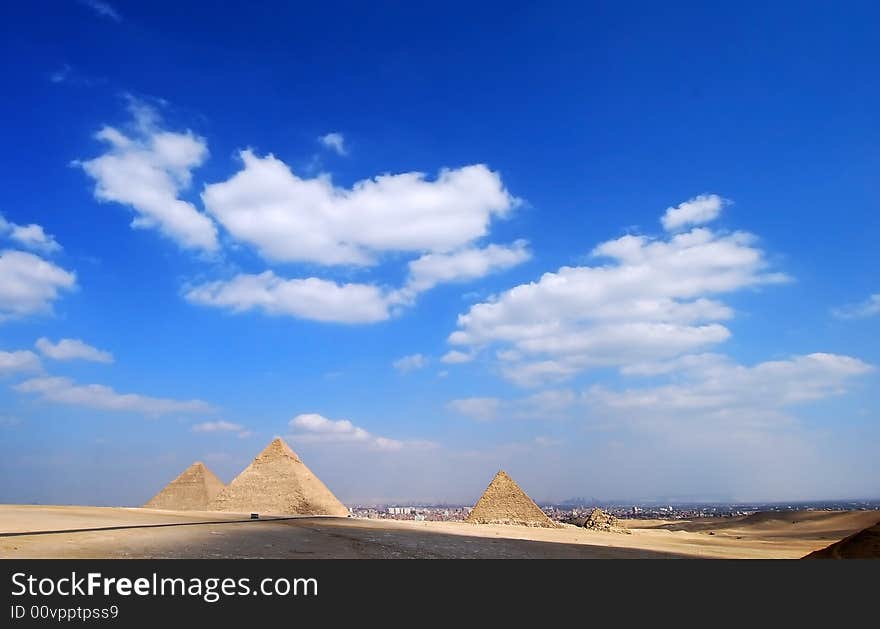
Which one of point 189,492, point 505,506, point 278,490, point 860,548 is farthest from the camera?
point 189,492

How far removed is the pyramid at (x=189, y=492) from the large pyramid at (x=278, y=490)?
6.52m

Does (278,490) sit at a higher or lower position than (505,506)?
higher

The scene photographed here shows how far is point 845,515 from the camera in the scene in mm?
90750

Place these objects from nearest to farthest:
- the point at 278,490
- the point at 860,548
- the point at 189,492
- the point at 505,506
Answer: the point at 860,548 < the point at 505,506 < the point at 278,490 < the point at 189,492

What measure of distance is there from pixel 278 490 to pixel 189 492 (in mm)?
15635

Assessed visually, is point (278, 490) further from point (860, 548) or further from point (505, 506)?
point (860, 548)

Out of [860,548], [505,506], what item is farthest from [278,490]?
A: [860,548]

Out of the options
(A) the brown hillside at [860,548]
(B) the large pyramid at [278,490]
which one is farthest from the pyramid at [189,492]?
(A) the brown hillside at [860,548]

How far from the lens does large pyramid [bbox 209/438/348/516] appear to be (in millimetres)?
66562

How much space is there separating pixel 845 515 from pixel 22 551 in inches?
4127

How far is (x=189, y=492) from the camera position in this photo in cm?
7612

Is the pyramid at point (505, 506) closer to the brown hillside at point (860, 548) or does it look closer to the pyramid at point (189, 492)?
the pyramid at point (189, 492)
